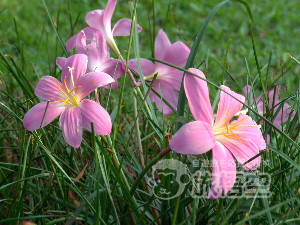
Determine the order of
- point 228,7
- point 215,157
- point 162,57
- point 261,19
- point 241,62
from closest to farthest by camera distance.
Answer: point 215,157, point 162,57, point 241,62, point 261,19, point 228,7

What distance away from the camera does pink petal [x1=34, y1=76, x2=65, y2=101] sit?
0.78 metres

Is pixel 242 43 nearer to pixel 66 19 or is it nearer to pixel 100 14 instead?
pixel 66 19

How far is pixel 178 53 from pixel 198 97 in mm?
304

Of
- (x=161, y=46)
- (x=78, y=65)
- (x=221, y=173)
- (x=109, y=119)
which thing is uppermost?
(x=161, y=46)

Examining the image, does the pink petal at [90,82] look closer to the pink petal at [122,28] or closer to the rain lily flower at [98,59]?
the rain lily flower at [98,59]

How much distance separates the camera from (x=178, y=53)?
0.95 metres

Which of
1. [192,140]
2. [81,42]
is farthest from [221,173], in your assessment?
[81,42]

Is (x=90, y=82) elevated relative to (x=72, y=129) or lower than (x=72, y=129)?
elevated

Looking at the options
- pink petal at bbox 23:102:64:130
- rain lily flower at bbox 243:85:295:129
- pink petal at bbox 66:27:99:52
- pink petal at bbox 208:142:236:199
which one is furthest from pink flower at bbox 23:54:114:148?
rain lily flower at bbox 243:85:295:129

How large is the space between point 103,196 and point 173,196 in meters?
0.18

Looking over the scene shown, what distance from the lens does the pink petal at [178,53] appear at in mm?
946

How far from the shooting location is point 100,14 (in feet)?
2.99

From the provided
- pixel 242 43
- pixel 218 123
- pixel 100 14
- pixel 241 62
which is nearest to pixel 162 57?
pixel 100 14

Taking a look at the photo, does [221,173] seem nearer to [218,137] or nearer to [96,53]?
[218,137]
